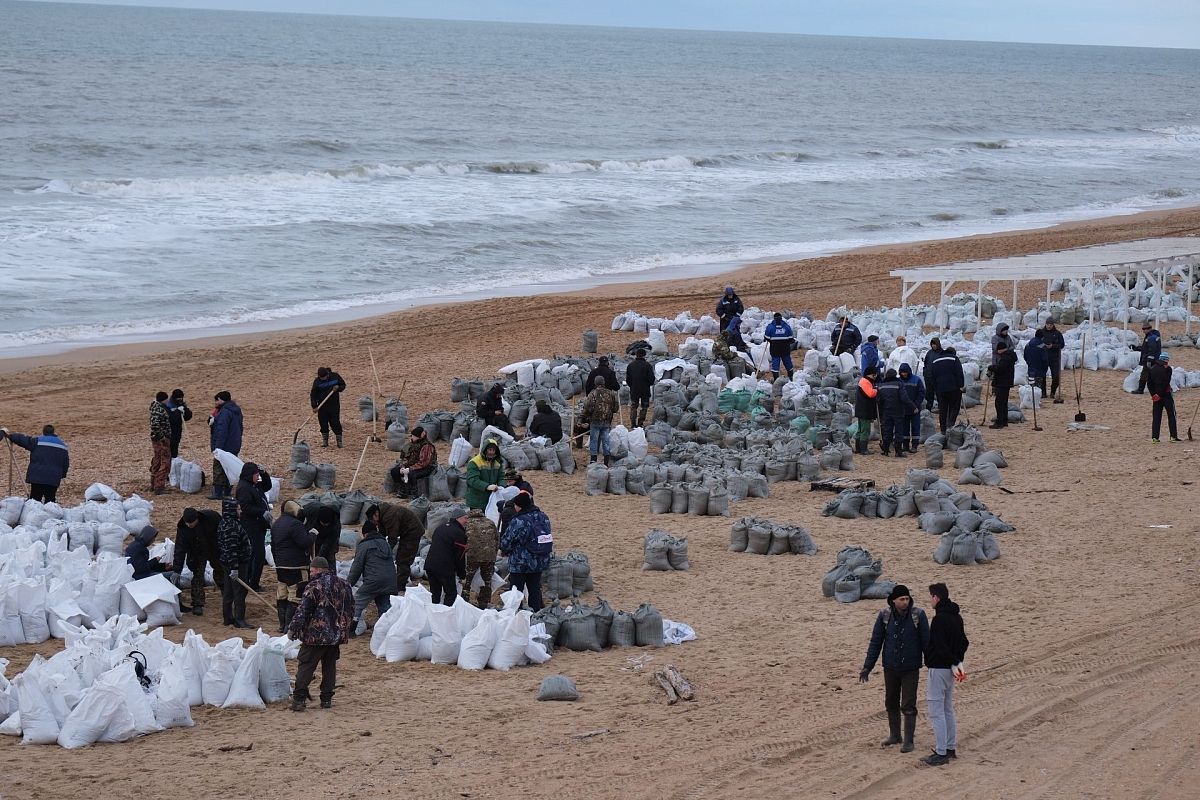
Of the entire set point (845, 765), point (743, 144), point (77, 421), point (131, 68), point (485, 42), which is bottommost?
point (845, 765)

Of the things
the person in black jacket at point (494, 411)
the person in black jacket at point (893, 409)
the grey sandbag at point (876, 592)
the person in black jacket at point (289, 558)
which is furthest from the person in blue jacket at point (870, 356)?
the person in black jacket at point (289, 558)

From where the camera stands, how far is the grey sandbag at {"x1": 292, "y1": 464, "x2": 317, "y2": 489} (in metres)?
14.7

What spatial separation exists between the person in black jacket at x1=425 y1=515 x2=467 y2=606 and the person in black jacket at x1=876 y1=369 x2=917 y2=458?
6.75 meters

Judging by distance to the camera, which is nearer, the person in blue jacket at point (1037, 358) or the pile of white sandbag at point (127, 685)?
the pile of white sandbag at point (127, 685)

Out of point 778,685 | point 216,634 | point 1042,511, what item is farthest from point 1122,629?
point 216,634

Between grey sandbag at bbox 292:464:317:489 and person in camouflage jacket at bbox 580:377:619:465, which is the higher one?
person in camouflage jacket at bbox 580:377:619:465

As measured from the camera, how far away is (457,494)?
14375 millimetres

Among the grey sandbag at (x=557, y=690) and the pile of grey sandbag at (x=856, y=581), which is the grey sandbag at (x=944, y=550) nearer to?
the pile of grey sandbag at (x=856, y=581)

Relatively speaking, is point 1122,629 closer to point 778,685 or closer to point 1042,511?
point 778,685

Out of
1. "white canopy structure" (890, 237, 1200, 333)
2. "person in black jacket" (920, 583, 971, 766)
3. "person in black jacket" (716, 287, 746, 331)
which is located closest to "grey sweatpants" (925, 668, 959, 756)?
"person in black jacket" (920, 583, 971, 766)

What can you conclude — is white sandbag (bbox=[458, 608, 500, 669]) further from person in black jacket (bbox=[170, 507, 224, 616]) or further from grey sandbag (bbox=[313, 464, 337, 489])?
grey sandbag (bbox=[313, 464, 337, 489])

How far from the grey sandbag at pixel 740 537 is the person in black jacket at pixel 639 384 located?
181 inches

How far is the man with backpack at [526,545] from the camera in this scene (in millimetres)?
10844

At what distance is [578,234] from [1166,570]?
27.0 m
